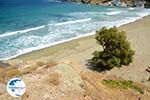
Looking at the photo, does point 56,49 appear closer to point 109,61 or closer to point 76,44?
point 76,44

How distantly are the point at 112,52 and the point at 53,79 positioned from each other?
1348 cm

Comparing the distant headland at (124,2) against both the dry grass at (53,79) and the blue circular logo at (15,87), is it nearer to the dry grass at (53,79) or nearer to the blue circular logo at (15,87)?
the dry grass at (53,79)

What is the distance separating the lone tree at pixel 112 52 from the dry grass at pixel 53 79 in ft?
39.6

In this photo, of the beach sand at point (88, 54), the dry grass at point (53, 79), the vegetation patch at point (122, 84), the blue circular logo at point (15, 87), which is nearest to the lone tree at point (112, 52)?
the beach sand at point (88, 54)

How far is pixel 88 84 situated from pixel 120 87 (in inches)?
112

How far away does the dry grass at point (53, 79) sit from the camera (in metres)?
15.0

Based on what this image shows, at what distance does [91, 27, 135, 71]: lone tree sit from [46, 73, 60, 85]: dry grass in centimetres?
1208

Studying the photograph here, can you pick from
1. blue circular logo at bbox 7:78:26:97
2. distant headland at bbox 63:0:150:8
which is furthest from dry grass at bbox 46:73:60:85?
distant headland at bbox 63:0:150:8

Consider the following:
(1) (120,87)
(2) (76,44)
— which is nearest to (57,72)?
(1) (120,87)

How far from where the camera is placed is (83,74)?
16.9 meters

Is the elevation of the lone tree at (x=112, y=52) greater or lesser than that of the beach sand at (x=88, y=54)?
greater

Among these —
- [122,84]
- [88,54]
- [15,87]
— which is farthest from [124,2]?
[15,87]

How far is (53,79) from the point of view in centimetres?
1520

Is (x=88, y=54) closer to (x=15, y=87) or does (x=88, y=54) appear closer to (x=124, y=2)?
(x=15, y=87)
